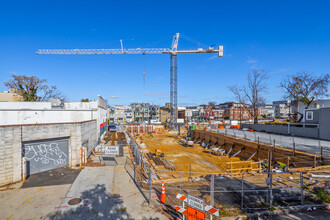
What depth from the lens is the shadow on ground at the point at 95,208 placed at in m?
7.72

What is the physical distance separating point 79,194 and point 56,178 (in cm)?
365

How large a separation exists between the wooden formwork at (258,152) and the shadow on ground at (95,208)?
14217 mm

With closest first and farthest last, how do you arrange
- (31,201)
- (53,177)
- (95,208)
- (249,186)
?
(95,208) < (31,201) < (249,186) < (53,177)

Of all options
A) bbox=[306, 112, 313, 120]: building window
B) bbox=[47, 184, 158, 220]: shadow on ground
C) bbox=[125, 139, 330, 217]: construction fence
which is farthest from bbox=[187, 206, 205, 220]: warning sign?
bbox=[306, 112, 313, 120]: building window

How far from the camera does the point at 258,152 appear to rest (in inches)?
907

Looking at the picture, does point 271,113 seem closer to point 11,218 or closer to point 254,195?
point 254,195

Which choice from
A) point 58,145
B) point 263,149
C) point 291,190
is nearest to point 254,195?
point 291,190

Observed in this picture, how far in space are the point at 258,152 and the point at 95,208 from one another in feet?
69.8

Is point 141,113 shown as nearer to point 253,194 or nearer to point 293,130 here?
point 293,130

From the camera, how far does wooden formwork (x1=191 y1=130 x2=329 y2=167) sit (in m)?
16.9

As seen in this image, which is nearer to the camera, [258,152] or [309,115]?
[258,152]

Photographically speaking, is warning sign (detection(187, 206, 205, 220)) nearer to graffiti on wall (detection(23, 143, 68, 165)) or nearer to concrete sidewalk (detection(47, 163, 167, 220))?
concrete sidewalk (detection(47, 163, 167, 220))

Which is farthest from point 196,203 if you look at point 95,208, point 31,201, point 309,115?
point 309,115

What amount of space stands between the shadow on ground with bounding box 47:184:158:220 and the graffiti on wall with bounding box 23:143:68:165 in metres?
5.80
